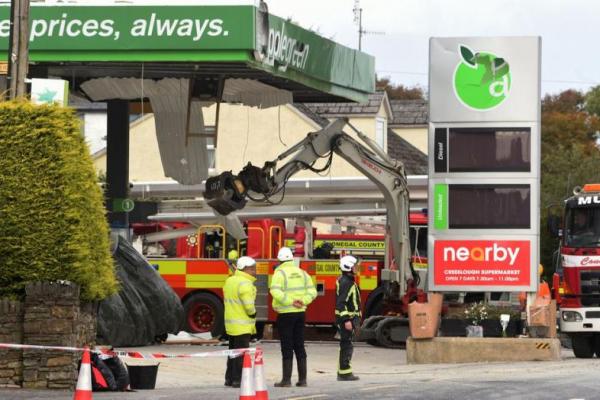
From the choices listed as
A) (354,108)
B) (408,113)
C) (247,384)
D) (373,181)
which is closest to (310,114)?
(354,108)

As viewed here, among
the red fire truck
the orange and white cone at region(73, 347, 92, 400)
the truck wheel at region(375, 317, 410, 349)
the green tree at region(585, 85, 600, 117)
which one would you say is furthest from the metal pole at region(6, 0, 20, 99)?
the green tree at region(585, 85, 600, 117)

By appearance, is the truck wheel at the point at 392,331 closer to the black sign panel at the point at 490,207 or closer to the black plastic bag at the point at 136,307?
the black plastic bag at the point at 136,307

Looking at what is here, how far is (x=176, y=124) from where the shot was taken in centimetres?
3077

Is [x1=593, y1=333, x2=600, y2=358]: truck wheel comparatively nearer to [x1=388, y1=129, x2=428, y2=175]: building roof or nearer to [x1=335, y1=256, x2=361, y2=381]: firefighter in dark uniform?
[x1=335, y1=256, x2=361, y2=381]: firefighter in dark uniform

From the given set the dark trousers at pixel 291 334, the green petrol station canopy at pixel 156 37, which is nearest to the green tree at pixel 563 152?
the green petrol station canopy at pixel 156 37

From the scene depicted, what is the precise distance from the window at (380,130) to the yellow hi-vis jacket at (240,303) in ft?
122

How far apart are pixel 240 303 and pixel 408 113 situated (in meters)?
46.5

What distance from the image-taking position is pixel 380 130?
186 feet

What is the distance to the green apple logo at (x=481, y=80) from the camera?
1017 inches

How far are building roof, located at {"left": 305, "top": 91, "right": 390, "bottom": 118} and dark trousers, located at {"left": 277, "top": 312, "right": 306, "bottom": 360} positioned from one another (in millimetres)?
34933

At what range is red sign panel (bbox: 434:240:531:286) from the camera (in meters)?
25.8

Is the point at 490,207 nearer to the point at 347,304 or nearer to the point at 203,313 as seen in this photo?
the point at 347,304

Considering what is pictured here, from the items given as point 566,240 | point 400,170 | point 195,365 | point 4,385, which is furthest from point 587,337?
point 4,385

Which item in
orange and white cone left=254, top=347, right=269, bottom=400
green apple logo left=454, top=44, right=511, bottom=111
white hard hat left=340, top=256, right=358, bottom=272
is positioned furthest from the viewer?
green apple logo left=454, top=44, right=511, bottom=111
